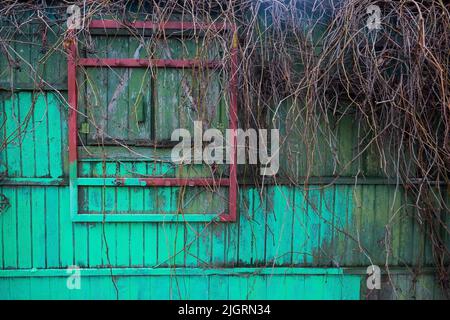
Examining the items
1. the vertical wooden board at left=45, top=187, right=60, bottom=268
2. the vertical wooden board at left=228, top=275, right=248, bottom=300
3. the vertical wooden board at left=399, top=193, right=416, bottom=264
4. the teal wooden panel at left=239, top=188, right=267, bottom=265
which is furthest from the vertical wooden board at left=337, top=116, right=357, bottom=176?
the vertical wooden board at left=45, top=187, right=60, bottom=268

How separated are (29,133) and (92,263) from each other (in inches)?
38.7

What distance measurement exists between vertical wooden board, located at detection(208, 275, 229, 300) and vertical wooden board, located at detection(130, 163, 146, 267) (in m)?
0.51

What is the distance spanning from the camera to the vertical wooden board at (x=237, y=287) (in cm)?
308

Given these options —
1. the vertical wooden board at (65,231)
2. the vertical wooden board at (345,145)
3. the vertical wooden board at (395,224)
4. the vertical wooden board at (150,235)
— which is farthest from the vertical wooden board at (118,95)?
the vertical wooden board at (395,224)

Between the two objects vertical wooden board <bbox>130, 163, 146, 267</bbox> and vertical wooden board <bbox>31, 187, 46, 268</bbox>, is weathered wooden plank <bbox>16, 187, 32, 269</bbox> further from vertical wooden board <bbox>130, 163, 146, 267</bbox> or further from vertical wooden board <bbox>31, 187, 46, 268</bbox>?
vertical wooden board <bbox>130, 163, 146, 267</bbox>

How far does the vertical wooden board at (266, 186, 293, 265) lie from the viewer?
307 centimetres

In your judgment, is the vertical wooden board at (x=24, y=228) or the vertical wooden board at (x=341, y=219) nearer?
the vertical wooden board at (x=24, y=228)

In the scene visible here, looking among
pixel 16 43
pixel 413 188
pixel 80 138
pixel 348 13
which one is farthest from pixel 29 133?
pixel 413 188

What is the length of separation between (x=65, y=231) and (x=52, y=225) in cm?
10

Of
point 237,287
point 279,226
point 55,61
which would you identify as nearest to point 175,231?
point 237,287

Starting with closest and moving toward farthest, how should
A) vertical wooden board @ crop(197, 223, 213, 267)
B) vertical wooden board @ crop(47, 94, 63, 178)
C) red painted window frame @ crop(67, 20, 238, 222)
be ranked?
red painted window frame @ crop(67, 20, 238, 222)
vertical wooden board @ crop(47, 94, 63, 178)
vertical wooden board @ crop(197, 223, 213, 267)

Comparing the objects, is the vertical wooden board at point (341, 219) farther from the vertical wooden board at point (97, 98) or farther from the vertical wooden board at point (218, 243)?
the vertical wooden board at point (97, 98)

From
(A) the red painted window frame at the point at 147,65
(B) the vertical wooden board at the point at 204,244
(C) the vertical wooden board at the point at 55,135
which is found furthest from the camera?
(B) the vertical wooden board at the point at 204,244

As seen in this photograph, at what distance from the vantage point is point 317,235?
3.10 m
